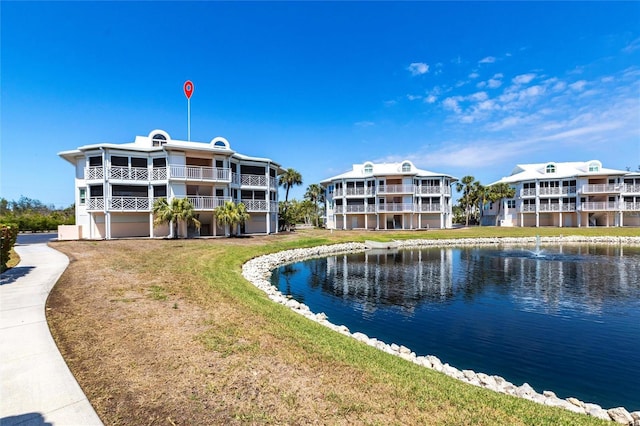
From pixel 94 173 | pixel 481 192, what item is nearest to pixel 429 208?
pixel 481 192

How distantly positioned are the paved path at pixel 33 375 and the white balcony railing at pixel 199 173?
74.3ft

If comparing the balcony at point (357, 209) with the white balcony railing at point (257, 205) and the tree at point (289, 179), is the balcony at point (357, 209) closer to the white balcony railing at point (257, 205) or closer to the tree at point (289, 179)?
the tree at point (289, 179)

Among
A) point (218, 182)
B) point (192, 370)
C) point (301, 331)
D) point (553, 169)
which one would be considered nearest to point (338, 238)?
point (218, 182)

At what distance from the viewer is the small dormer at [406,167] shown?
50731mm

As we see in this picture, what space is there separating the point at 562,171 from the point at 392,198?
33406 mm

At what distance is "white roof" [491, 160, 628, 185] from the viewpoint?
50.9m

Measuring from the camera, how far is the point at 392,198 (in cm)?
5200

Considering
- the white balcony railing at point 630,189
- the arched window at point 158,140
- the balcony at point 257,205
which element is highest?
the arched window at point 158,140

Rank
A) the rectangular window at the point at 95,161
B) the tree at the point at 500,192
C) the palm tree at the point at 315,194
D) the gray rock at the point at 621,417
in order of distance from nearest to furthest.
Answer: the gray rock at the point at 621,417 → the rectangular window at the point at 95,161 → the tree at the point at 500,192 → the palm tree at the point at 315,194

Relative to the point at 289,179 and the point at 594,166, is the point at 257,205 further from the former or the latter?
the point at 594,166

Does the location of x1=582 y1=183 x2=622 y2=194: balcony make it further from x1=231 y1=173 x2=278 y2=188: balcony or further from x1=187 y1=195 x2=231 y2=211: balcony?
x1=187 y1=195 x2=231 y2=211: balcony

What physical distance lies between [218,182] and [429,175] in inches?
1391

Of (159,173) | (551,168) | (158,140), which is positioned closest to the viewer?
(159,173)

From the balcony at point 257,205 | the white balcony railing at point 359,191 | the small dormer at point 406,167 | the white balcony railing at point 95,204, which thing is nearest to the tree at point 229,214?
the balcony at point 257,205
